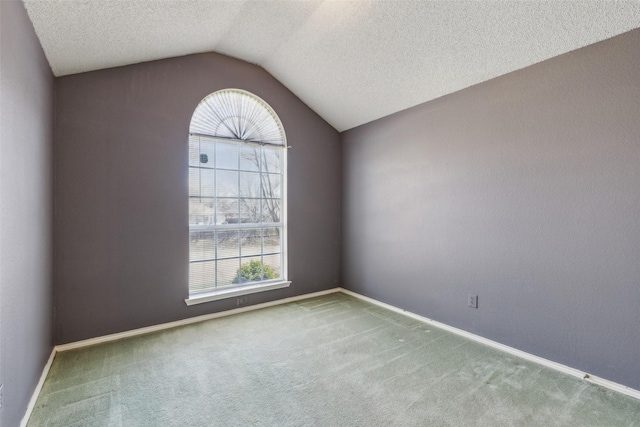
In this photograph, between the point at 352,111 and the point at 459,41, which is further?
the point at 352,111

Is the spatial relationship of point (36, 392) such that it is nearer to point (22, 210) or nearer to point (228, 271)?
point (22, 210)

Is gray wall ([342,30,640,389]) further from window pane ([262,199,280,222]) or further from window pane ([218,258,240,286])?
window pane ([218,258,240,286])

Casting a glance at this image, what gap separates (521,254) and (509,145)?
0.86 metres

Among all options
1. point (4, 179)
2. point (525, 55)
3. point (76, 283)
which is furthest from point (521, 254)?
point (76, 283)

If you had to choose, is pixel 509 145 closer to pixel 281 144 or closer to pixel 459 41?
pixel 459 41

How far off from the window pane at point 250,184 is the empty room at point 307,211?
0.10 ft

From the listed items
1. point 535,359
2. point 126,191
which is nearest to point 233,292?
point 126,191

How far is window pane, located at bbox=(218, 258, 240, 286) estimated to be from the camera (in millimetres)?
3200

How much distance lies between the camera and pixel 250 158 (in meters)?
3.40

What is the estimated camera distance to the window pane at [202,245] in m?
3.02

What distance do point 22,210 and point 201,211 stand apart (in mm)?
1517

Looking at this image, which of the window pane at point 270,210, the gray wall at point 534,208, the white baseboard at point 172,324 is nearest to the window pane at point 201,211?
the window pane at point 270,210

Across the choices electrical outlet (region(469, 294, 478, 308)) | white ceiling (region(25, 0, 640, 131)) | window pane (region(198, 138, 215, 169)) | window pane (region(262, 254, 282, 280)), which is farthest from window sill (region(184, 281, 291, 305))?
white ceiling (region(25, 0, 640, 131))

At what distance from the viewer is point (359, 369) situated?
6.84 feet
